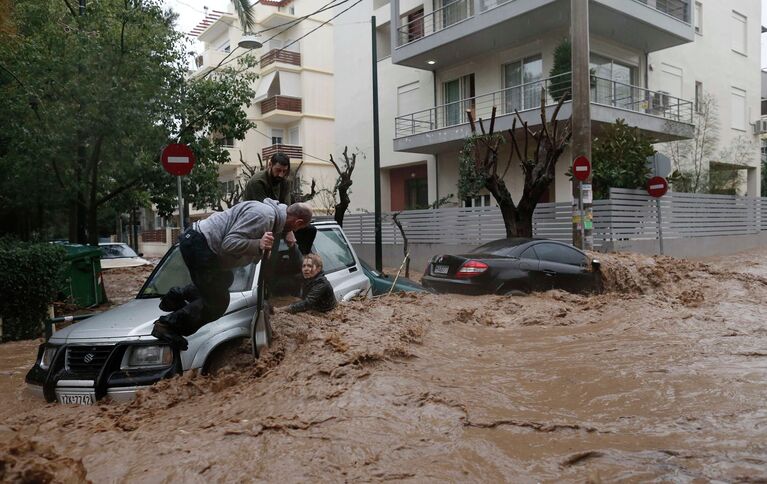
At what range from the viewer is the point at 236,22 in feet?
126

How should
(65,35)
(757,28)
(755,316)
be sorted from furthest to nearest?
(757,28) < (65,35) < (755,316)

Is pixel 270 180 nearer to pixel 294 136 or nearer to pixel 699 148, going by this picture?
pixel 699 148

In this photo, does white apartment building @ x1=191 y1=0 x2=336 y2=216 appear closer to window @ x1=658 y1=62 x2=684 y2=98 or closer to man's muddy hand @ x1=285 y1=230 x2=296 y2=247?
window @ x1=658 y1=62 x2=684 y2=98

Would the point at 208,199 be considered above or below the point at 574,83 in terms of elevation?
below

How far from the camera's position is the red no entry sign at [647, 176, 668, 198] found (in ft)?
46.6

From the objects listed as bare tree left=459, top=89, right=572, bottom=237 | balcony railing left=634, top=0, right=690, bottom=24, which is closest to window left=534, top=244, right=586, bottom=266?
bare tree left=459, top=89, right=572, bottom=237

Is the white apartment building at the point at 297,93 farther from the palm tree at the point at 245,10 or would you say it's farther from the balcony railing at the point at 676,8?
the balcony railing at the point at 676,8

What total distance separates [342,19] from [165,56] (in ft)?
55.5

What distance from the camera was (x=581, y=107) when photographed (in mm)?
11344

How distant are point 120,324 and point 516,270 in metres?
5.86

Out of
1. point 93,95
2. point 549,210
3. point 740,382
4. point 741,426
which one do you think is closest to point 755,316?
point 740,382

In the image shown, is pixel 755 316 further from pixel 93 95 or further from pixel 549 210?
pixel 93 95

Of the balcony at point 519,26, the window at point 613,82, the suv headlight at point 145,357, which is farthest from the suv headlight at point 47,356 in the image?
the window at point 613,82

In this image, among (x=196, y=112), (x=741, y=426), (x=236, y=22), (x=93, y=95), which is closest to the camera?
(x=741, y=426)
